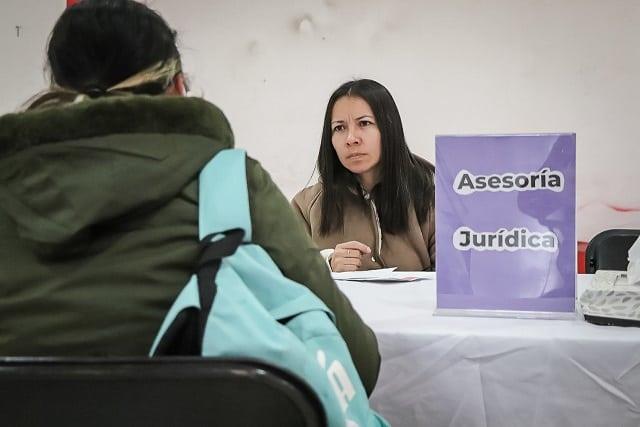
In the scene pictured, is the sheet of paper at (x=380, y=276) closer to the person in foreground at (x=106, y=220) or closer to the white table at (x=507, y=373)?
the white table at (x=507, y=373)

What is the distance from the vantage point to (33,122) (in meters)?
0.75

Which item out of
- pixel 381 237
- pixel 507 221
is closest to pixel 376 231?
pixel 381 237

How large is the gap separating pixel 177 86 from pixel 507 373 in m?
0.64

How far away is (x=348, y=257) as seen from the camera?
188 cm

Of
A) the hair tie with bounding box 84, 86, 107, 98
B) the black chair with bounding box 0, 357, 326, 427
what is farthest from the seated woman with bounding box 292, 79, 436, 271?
the black chair with bounding box 0, 357, 326, 427

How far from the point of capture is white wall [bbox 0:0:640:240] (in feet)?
9.83

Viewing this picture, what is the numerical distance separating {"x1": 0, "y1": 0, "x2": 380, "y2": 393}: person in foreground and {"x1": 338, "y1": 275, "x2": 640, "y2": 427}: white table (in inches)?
12.0

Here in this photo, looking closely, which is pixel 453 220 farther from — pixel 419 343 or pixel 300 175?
pixel 300 175

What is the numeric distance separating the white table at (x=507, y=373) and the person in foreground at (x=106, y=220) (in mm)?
305

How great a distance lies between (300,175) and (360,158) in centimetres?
112

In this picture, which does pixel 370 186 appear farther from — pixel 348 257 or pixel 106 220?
pixel 106 220

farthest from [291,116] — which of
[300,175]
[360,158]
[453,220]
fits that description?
[453,220]

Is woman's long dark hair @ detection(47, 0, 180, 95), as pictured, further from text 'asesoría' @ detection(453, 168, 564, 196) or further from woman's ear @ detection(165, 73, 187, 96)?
text 'asesoría' @ detection(453, 168, 564, 196)

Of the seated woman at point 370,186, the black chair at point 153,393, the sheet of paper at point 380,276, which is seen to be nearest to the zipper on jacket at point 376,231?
the seated woman at point 370,186
